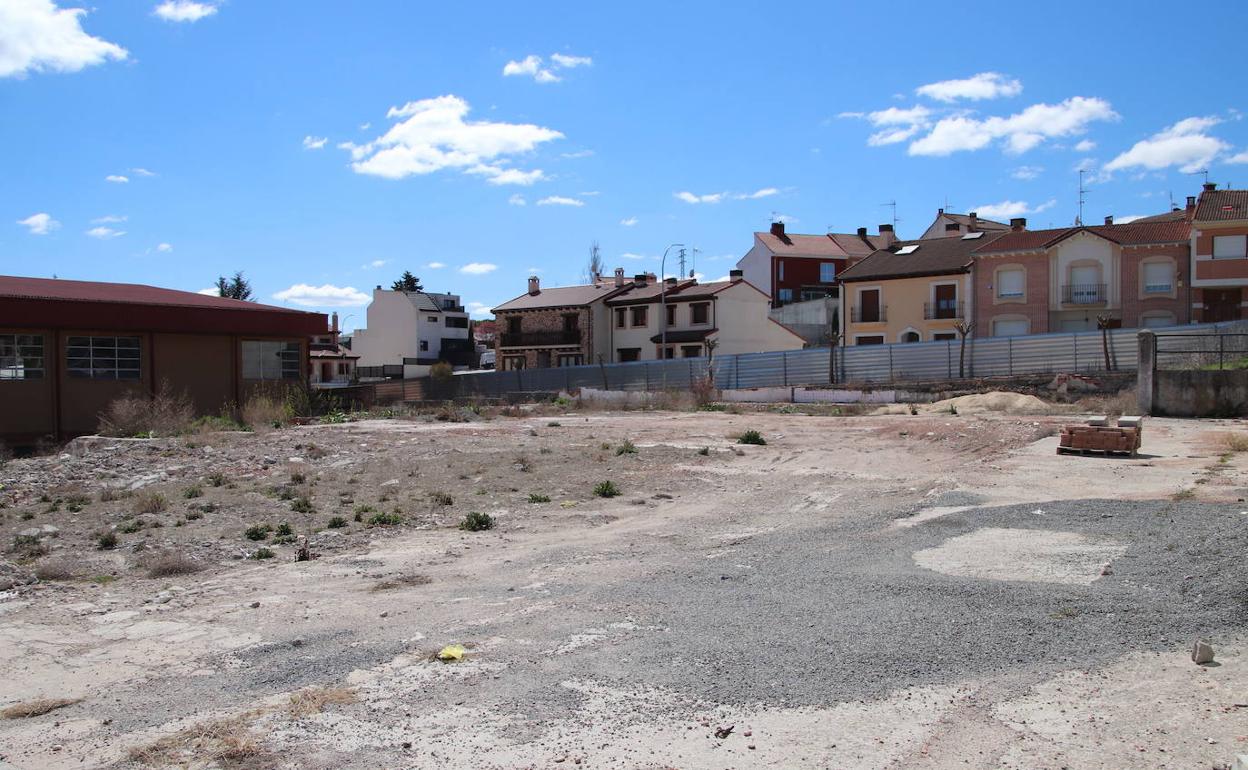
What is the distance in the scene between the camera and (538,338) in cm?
6725

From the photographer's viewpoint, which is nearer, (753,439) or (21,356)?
(753,439)

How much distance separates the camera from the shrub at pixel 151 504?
42.9 feet

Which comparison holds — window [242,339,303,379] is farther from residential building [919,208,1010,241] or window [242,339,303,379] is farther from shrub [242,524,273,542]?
residential building [919,208,1010,241]

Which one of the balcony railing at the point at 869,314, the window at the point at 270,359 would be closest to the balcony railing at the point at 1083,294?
the balcony railing at the point at 869,314

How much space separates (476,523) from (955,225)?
61.8m

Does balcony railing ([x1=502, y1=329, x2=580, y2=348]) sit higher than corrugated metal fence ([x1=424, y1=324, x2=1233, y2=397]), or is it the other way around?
balcony railing ([x1=502, y1=329, x2=580, y2=348])

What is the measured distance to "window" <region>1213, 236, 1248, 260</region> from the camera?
45.2 metres

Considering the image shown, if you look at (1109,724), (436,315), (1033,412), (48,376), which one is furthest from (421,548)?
(436,315)

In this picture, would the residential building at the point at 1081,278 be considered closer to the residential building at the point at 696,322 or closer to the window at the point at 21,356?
the residential building at the point at 696,322

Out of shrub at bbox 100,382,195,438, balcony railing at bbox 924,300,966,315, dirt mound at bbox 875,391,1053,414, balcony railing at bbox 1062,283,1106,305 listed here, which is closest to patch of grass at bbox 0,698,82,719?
shrub at bbox 100,382,195,438

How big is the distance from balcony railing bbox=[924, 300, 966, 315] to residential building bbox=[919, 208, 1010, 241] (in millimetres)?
13882

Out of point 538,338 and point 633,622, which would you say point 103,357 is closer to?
point 633,622

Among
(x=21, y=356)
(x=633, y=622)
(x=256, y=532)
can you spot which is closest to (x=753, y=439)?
A: (x=256, y=532)

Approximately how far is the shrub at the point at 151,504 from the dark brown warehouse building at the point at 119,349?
16886 millimetres
